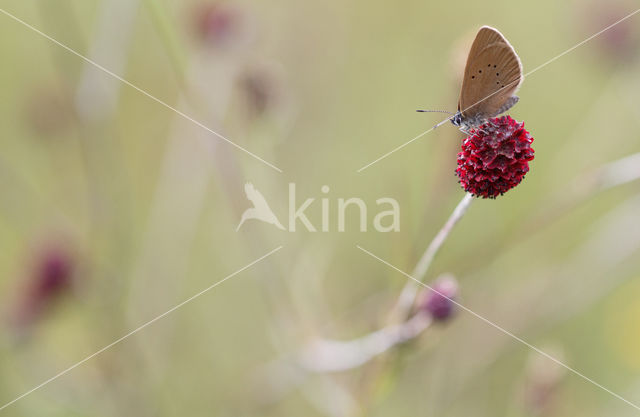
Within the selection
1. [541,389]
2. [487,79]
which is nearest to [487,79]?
[487,79]

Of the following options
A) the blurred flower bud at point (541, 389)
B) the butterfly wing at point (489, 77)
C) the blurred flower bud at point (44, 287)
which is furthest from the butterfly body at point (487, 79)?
the blurred flower bud at point (44, 287)

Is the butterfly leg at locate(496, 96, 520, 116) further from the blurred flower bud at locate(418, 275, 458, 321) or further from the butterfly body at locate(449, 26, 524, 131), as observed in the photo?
the blurred flower bud at locate(418, 275, 458, 321)

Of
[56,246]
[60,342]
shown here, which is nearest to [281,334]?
[56,246]

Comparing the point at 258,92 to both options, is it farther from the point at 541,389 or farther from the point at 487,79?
the point at 541,389

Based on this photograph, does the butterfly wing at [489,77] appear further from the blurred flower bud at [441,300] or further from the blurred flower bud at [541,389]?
the blurred flower bud at [541,389]

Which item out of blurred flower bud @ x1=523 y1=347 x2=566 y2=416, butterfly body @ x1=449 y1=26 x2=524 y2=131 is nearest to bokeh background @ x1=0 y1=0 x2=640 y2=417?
blurred flower bud @ x1=523 y1=347 x2=566 y2=416
